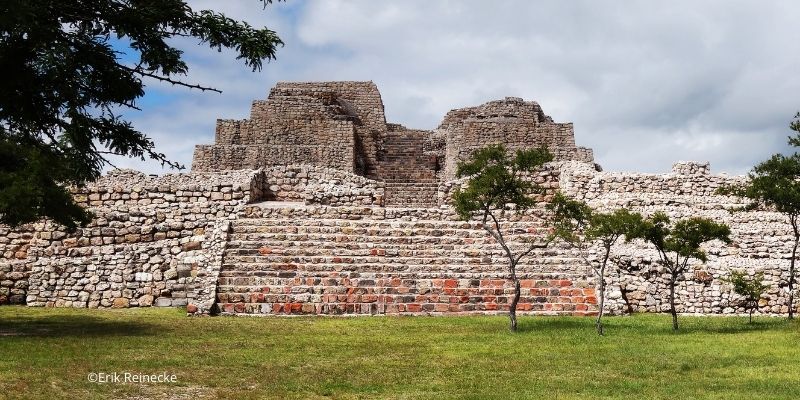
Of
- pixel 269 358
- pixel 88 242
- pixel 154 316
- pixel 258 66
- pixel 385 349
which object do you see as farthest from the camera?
pixel 88 242

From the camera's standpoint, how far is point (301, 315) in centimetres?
1541

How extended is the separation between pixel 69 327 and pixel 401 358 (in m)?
6.08

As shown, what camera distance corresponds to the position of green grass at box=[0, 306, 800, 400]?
777cm

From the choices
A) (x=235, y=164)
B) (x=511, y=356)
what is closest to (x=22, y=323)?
(x=511, y=356)

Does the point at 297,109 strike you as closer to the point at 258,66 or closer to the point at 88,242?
the point at 88,242

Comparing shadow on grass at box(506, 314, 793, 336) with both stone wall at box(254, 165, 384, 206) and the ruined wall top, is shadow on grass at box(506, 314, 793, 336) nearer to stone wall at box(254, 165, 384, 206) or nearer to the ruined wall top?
stone wall at box(254, 165, 384, 206)

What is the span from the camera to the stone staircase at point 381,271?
51.8ft

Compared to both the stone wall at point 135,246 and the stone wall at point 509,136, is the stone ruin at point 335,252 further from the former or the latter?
the stone wall at point 509,136

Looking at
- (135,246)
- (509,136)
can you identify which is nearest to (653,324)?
(135,246)

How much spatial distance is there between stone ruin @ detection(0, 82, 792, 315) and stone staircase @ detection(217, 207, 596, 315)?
31mm

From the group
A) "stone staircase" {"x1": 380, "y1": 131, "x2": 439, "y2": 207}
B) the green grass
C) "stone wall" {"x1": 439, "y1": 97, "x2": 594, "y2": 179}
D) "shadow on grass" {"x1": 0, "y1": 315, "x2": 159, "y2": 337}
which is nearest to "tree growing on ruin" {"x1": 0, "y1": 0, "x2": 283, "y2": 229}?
the green grass

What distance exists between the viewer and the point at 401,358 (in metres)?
10.0

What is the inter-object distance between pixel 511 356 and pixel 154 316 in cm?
770

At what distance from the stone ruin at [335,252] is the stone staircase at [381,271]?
0.10ft
